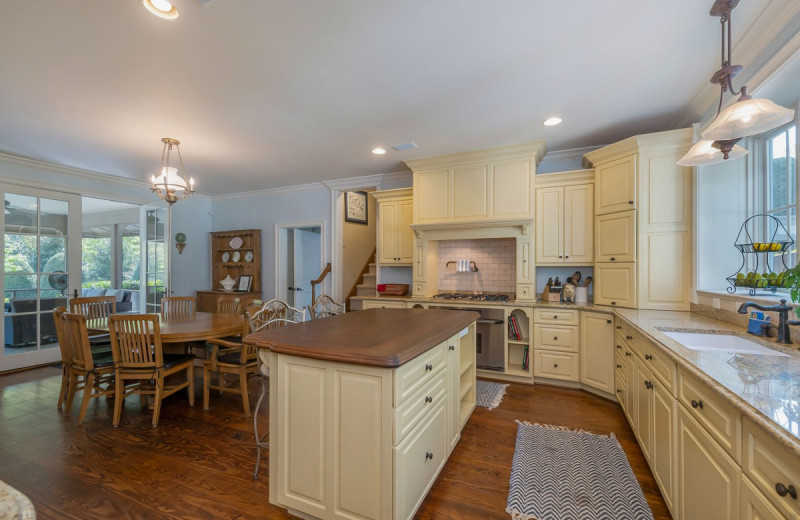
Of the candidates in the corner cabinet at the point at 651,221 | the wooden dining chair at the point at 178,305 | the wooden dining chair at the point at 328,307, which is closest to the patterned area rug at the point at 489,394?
the corner cabinet at the point at 651,221

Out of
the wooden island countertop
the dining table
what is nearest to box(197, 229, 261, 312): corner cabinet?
the dining table

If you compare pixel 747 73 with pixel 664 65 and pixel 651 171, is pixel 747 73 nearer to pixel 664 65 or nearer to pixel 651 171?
pixel 664 65

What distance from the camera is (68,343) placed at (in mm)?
2998

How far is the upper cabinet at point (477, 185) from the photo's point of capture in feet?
12.2

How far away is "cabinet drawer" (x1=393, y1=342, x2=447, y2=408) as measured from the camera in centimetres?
150

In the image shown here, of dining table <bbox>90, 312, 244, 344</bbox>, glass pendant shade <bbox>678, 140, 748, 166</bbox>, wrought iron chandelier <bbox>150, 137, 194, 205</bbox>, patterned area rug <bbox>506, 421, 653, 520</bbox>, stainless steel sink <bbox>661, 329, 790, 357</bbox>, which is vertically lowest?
patterned area rug <bbox>506, 421, 653, 520</bbox>

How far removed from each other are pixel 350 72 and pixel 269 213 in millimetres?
4274

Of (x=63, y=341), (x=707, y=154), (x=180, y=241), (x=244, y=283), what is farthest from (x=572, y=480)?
(x=180, y=241)

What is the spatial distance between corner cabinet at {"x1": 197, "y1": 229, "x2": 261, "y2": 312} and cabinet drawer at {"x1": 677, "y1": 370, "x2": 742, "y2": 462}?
5729 millimetres

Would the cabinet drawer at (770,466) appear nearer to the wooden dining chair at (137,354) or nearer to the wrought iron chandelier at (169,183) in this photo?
the wooden dining chair at (137,354)

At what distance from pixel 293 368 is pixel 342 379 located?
0.28 m

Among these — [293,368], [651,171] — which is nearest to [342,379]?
[293,368]

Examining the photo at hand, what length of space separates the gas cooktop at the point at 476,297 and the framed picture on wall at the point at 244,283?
11.5ft

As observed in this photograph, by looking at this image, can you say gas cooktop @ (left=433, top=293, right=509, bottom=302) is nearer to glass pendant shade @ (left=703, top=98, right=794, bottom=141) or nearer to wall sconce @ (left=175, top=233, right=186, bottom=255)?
glass pendant shade @ (left=703, top=98, right=794, bottom=141)
